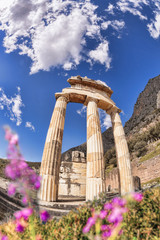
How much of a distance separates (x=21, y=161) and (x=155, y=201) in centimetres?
307

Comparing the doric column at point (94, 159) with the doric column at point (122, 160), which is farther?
the doric column at point (122, 160)

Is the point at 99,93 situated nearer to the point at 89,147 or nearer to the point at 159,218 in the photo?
the point at 89,147

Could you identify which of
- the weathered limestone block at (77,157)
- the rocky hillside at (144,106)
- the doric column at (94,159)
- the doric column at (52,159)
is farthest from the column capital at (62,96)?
the rocky hillside at (144,106)

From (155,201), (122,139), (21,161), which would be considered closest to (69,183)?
(122,139)

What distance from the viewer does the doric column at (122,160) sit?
28.7ft

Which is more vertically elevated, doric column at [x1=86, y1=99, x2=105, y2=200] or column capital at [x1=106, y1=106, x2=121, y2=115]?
column capital at [x1=106, y1=106, x2=121, y2=115]

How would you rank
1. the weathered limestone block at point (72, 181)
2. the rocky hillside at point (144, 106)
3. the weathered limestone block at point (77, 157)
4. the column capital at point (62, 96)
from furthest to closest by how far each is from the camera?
the rocky hillside at point (144, 106), the weathered limestone block at point (77, 157), the weathered limestone block at point (72, 181), the column capital at point (62, 96)

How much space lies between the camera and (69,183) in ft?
37.9

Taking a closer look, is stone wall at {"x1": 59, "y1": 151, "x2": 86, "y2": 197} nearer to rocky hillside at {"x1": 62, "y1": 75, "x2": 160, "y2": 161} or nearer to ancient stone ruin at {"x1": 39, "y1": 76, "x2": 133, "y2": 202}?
ancient stone ruin at {"x1": 39, "y1": 76, "x2": 133, "y2": 202}

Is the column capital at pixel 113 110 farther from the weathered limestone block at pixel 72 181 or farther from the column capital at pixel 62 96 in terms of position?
the weathered limestone block at pixel 72 181

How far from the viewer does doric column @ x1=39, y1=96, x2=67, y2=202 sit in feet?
22.7

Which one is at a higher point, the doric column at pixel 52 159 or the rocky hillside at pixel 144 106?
the rocky hillside at pixel 144 106

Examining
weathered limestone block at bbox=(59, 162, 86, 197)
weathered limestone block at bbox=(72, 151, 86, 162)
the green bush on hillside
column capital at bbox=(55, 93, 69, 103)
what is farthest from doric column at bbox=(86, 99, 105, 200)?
the green bush on hillside

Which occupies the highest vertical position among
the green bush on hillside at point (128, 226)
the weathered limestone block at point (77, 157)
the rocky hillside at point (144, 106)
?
the rocky hillside at point (144, 106)
